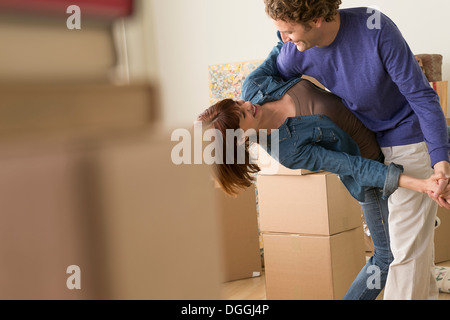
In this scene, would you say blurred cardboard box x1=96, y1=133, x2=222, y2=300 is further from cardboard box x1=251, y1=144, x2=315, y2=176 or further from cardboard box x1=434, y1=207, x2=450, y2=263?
cardboard box x1=434, y1=207, x2=450, y2=263

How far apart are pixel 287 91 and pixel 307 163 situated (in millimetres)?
223

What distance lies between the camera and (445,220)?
8.91 feet

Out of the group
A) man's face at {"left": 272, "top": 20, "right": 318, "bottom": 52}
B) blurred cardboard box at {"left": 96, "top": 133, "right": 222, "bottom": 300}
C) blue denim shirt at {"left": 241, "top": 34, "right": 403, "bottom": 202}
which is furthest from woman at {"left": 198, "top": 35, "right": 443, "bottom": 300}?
blurred cardboard box at {"left": 96, "top": 133, "right": 222, "bottom": 300}

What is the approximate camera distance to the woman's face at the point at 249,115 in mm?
1411

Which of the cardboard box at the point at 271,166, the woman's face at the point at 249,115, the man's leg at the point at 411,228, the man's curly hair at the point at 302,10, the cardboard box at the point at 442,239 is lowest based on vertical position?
→ the cardboard box at the point at 442,239

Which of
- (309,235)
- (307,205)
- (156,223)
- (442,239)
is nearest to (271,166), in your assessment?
(307,205)

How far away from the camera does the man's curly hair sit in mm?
1250

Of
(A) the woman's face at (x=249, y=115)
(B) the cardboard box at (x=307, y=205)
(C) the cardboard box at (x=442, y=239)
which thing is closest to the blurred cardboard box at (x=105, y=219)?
(A) the woman's face at (x=249, y=115)

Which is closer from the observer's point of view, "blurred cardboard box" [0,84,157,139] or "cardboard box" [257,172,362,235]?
"blurred cardboard box" [0,84,157,139]

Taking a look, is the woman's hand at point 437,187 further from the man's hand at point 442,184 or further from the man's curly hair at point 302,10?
the man's curly hair at point 302,10

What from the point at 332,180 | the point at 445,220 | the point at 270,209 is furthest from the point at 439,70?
the point at 270,209

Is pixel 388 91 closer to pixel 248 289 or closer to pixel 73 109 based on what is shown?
pixel 73 109

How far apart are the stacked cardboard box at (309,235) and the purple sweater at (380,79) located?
74cm

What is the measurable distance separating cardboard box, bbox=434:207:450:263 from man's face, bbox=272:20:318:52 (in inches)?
68.1
